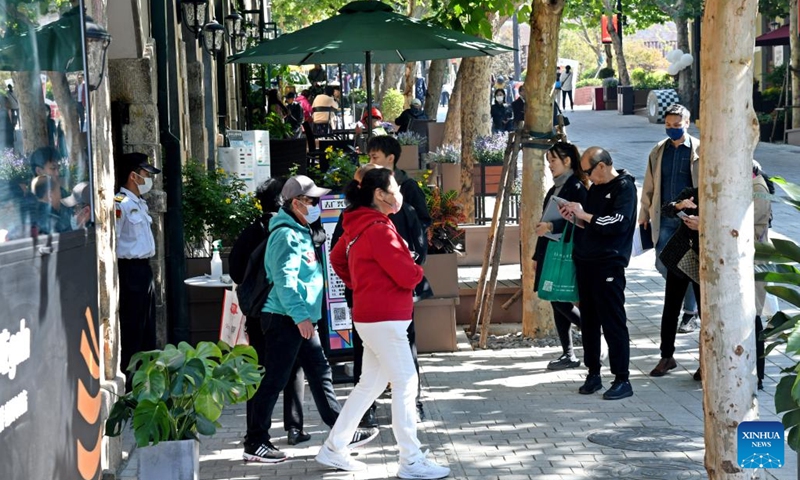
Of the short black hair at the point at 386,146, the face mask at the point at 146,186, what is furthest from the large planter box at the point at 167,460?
the face mask at the point at 146,186

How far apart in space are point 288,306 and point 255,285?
0.33m

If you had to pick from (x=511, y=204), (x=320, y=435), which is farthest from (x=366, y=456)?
(x=511, y=204)

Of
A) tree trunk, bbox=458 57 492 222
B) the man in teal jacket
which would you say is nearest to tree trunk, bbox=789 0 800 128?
tree trunk, bbox=458 57 492 222

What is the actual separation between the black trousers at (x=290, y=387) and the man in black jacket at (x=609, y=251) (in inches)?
93.1

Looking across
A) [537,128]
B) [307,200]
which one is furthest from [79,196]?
[537,128]

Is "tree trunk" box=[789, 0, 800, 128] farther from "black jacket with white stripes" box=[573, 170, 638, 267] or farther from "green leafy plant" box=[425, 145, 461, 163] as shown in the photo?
"black jacket with white stripes" box=[573, 170, 638, 267]

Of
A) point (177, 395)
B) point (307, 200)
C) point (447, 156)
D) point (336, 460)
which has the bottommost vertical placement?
point (336, 460)

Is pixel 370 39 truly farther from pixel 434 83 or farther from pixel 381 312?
pixel 434 83

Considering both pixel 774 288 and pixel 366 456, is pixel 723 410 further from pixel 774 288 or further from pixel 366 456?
pixel 366 456

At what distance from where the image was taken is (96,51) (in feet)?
22.6

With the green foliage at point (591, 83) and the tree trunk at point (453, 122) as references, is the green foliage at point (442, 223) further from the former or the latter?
the green foliage at point (591, 83)

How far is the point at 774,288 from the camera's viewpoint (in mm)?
6234

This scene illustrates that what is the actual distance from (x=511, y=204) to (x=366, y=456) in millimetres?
9367

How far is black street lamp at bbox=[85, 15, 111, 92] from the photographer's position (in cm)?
675
